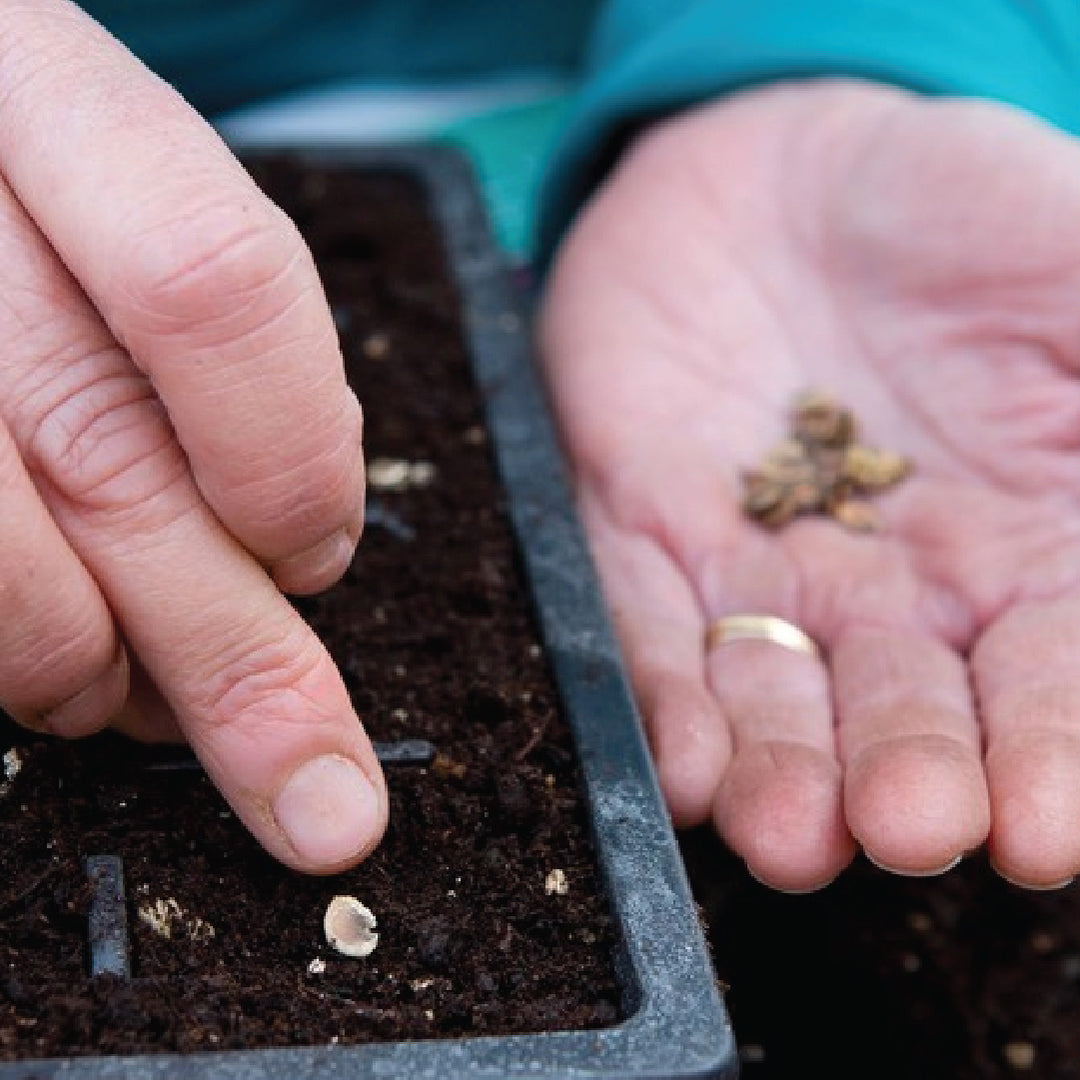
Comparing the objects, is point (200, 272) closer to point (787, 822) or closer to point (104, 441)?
point (104, 441)

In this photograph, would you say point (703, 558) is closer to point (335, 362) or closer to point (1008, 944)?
point (1008, 944)

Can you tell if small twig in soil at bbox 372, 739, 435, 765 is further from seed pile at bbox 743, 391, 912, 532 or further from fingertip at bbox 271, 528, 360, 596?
seed pile at bbox 743, 391, 912, 532

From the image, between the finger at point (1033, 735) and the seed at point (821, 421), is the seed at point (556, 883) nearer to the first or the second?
the finger at point (1033, 735)

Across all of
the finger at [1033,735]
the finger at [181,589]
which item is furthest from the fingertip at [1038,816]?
the finger at [181,589]

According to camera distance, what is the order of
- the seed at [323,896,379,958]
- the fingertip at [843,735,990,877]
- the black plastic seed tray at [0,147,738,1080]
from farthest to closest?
the fingertip at [843,735,990,877] < the seed at [323,896,379,958] < the black plastic seed tray at [0,147,738,1080]

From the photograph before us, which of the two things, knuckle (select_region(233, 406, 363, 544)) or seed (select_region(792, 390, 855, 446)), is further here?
seed (select_region(792, 390, 855, 446))

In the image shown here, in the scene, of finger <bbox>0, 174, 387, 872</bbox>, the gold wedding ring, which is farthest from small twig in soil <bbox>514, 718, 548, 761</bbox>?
the gold wedding ring
